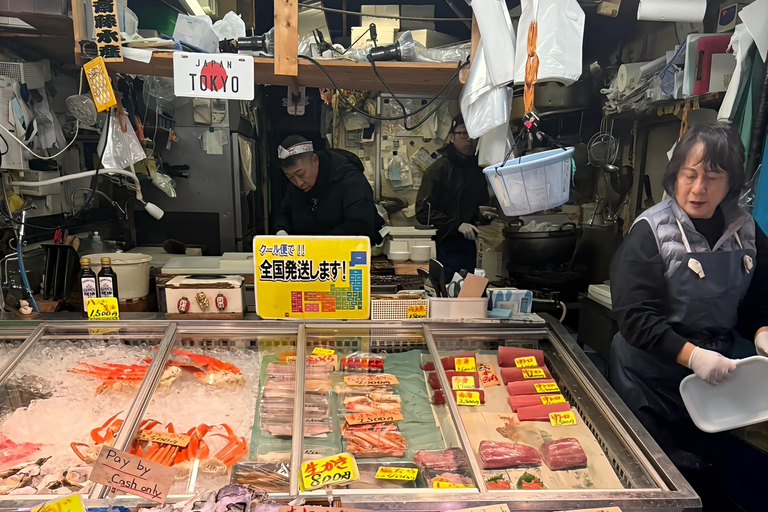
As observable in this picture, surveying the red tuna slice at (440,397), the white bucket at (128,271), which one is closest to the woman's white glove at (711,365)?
the red tuna slice at (440,397)

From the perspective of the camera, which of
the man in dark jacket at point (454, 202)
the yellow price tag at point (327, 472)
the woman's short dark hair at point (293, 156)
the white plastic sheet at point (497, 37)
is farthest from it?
the man in dark jacket at point (454, 202)

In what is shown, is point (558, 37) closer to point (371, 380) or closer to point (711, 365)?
point (711, 365)

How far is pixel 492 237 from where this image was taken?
254 inches

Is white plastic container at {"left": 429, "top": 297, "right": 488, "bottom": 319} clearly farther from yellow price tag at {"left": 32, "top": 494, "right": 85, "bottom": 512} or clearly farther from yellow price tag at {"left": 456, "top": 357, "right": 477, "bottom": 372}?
yellow price tag at {"left": 32, "top": 494, "right": 85, "bottom": 512}

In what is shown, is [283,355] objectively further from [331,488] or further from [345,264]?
[331,488]

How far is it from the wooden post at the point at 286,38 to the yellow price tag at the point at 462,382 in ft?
5.86

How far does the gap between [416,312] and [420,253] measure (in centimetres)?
128

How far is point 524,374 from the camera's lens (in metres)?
2.26

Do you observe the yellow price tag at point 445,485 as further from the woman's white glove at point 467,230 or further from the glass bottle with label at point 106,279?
the woman's white glove at point 467,230

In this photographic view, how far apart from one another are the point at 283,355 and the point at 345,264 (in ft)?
1.81

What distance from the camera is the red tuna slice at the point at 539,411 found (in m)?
2.06

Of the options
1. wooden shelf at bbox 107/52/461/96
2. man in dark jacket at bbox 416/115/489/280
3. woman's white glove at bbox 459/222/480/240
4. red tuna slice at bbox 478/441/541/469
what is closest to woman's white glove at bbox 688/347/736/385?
red tuna slice at bbox 478/441/541/469

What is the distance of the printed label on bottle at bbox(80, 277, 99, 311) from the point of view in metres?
2.47

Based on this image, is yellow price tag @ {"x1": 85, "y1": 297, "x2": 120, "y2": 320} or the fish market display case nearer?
the fish market display case
